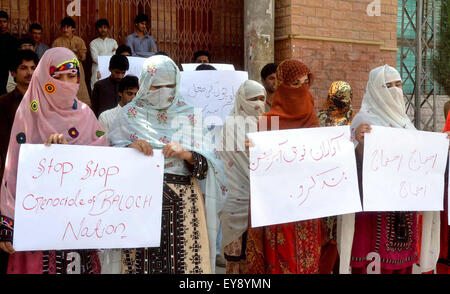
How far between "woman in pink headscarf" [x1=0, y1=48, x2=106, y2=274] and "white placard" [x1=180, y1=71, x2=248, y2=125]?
250cm

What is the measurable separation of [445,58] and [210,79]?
6.65 m

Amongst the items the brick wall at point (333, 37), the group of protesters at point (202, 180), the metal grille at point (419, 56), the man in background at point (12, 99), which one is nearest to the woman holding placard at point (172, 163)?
the group of protesters at point (202, 180)

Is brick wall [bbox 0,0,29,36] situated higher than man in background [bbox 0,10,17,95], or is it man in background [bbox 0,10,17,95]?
brick wall [bbox 0,0,29,36]

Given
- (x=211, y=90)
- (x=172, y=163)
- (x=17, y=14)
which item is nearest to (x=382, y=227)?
(x=172, y=163)

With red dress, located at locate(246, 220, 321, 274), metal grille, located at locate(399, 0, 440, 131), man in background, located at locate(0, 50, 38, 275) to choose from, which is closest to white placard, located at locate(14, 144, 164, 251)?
man in background, located at locate(0, 50, 38, 275)

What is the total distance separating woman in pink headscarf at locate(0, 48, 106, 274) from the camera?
3.11m

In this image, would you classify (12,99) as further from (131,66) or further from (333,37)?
(333,37)

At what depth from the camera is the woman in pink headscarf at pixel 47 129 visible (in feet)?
10.2

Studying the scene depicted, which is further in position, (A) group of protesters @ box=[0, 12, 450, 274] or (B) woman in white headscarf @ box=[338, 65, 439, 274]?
(B) woman in white headscarf @ box=[338, 65, 439, 274]

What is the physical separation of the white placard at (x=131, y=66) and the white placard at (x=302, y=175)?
3054 mm

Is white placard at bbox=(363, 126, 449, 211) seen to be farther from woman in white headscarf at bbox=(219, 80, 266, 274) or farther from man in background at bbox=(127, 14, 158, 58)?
man in background at bbox=(127, 14, 158, 58)

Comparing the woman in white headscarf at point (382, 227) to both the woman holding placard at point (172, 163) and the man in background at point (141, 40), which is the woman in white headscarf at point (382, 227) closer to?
the woman holding placard at point (172, 163)

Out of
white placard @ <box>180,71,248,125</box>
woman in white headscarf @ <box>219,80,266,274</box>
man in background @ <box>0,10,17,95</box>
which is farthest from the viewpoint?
man in background @ <box>0,10,17,95</box>

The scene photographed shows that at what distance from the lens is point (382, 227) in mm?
4020
